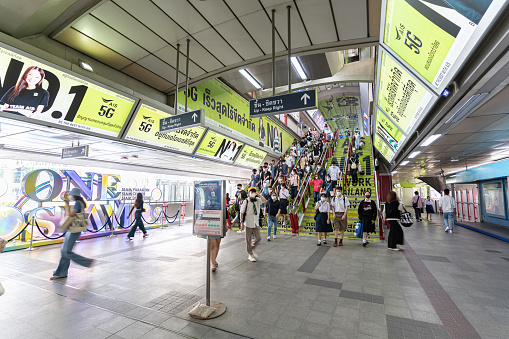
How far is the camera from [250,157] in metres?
14.2

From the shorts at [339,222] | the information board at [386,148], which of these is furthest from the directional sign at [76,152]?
the information board at [386,148]

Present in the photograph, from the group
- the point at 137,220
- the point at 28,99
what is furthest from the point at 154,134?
the point at 28,99

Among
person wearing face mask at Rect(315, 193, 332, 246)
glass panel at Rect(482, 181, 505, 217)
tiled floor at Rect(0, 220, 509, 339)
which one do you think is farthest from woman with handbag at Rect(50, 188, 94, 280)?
glass panel at Rect(482, 181, 505, 217)

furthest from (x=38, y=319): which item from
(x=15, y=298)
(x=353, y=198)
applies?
(x=353, y=198)

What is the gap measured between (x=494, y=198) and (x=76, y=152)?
53.4ft

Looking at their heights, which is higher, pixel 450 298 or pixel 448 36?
pixel 448 36

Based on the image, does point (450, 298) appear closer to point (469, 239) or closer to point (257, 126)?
point (469, 239)

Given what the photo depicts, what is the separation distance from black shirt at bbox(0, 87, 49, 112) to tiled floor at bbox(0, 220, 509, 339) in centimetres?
349

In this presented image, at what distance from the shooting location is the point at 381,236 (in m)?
8.53

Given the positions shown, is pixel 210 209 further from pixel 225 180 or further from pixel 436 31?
pixel 436 31

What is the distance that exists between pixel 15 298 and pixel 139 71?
234 inches

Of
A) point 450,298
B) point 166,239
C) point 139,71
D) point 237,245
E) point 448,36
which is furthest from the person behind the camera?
→ point 166,239

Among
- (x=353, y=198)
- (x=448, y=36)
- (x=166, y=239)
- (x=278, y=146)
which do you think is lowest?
(x=166, y=239)

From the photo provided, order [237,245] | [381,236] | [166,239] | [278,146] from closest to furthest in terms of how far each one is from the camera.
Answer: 1. [237,245]
2. [381,236]
3. [166,239]
4. [278,146]
